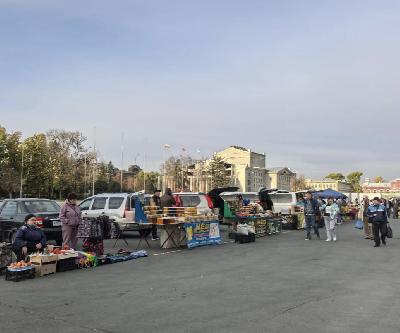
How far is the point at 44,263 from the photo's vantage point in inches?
416

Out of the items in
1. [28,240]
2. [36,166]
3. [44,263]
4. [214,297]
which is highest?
[36,166]

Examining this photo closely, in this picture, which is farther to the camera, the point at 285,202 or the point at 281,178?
the point at 281,178

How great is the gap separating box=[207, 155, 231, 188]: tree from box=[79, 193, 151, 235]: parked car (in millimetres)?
101830

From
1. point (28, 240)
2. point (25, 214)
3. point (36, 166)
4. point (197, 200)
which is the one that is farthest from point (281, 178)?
point (28, 240)

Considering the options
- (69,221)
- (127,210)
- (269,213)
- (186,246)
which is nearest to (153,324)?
(69,221)

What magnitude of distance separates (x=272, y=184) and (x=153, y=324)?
607ft

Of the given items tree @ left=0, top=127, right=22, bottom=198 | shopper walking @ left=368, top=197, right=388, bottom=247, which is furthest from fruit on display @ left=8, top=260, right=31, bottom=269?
tree @ left=0, top=127, right=22, bottom=198

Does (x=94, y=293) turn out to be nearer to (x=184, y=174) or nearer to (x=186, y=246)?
(x=186, y=246)

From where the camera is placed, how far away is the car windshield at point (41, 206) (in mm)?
15279

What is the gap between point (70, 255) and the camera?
11242 millimetres

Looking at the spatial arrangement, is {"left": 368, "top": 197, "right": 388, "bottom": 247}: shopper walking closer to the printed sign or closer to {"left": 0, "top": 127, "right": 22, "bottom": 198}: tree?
the printed sign

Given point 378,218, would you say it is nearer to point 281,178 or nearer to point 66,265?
point 66,265

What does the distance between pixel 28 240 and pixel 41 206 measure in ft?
15.0

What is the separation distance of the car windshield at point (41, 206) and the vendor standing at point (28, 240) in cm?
384
